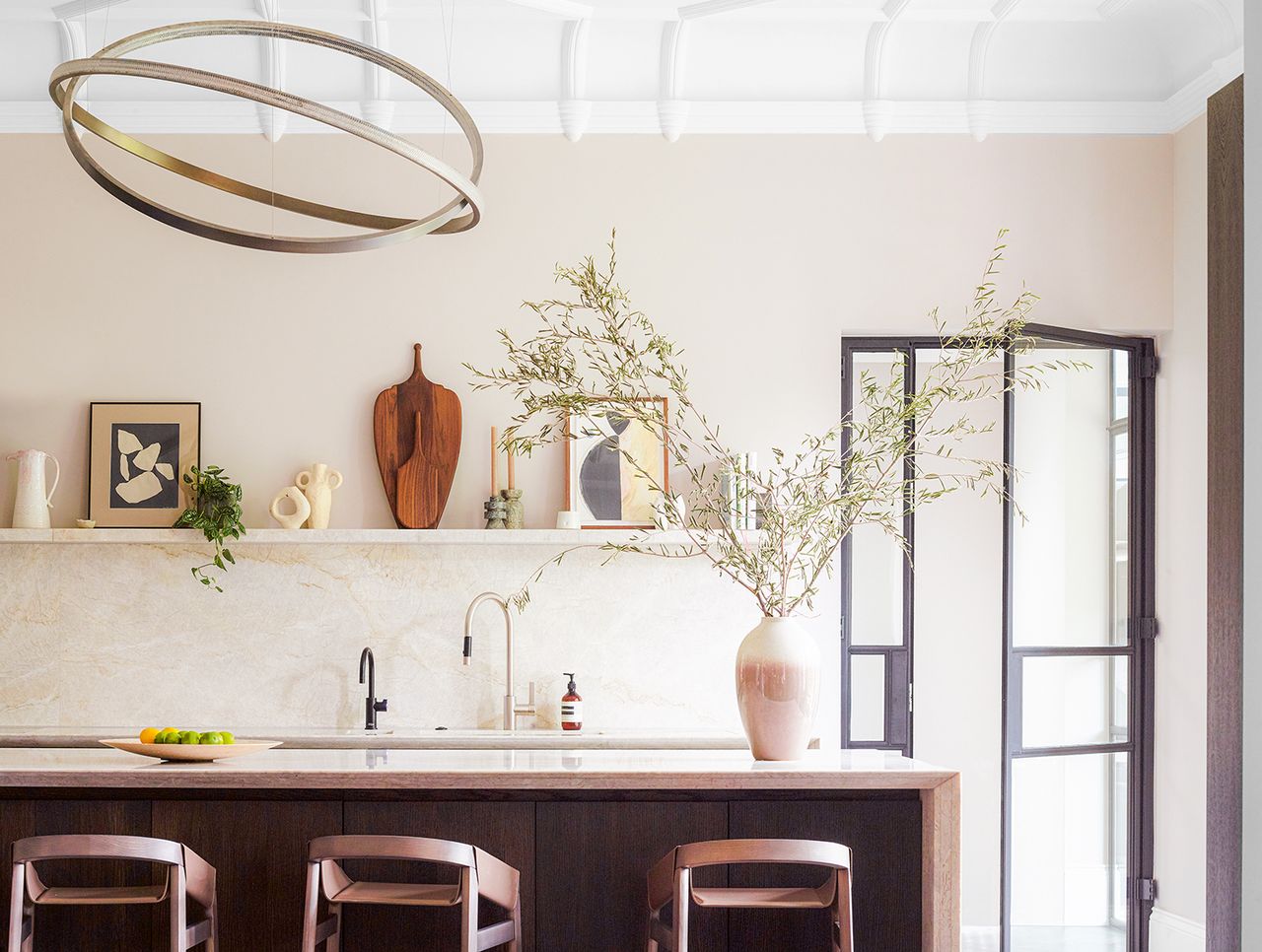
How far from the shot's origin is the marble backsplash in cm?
438

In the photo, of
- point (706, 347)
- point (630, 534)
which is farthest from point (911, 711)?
point (706, 347)

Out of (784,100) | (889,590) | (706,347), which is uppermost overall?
(784,100)

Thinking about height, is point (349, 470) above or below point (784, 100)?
below

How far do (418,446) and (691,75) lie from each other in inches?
75.7

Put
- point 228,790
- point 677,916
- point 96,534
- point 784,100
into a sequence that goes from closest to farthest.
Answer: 1. point 677,916
2. point 228,790
3. point 96,534
4. point 784,100

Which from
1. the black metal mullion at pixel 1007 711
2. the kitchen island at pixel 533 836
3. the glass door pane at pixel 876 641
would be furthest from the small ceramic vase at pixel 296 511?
the black metal mullion at pixel 1007 711

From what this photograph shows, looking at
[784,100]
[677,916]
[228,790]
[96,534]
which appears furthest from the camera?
[784,100]

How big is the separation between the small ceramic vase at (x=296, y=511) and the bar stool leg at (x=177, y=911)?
2.07 meters

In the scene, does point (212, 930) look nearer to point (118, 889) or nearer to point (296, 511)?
point (118, 889)

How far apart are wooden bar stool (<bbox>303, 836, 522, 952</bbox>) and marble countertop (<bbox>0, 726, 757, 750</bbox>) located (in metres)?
1.37

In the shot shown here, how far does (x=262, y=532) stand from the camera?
4277 mm

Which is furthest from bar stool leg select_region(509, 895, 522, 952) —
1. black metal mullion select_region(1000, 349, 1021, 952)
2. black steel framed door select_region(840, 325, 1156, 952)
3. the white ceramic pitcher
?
the white ceramic pitcher

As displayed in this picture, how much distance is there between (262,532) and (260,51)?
1.99m

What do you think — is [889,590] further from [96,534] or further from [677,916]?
[96,534]
